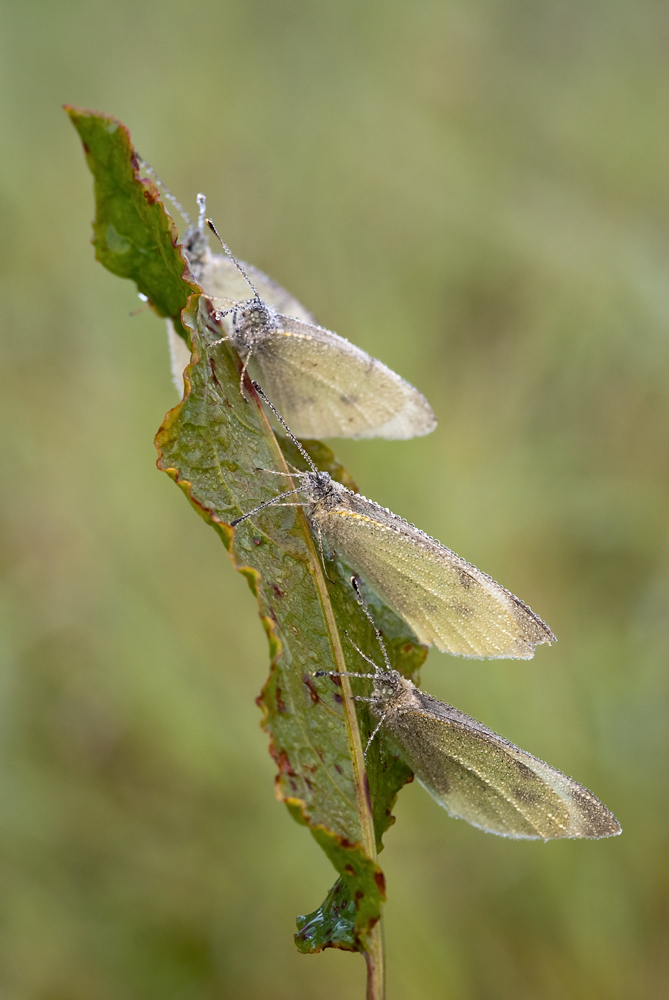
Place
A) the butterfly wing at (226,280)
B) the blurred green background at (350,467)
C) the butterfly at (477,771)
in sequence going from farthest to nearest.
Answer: the blurred green background at (350,467) < the butterfly wing at (226,280) < the butterfly at (477,771)

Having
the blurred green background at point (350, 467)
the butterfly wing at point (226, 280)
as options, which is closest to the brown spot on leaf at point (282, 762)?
the butterfly wing at point (226, 280)

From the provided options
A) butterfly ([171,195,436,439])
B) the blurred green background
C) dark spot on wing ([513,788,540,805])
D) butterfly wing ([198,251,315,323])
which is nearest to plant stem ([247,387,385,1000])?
butterfly ([171,195,436,439])

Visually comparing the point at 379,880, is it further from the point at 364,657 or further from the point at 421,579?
the point at 421,579

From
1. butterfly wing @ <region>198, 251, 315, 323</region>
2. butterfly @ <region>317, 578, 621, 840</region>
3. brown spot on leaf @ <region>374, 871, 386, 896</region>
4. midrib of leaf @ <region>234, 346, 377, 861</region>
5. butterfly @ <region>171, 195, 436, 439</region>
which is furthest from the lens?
butterfly wing @ <region>198, 251, 315, 323</region>

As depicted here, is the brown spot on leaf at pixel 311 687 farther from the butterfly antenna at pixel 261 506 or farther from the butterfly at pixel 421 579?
the butterfly at pixel 421 579

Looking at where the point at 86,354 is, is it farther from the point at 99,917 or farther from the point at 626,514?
the point at 626,514

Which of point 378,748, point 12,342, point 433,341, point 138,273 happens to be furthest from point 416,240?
point 378,748

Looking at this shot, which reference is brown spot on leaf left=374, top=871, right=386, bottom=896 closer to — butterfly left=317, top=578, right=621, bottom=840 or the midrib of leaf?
the midrib of leaf
